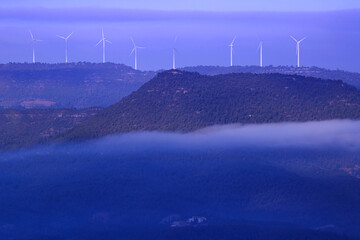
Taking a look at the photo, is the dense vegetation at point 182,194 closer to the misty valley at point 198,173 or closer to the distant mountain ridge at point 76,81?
the misty valley at point 198,173

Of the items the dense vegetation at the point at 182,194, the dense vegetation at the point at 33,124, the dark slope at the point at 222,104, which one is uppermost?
the dark slope at the point at 222,104

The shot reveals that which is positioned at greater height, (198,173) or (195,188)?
(198,173)

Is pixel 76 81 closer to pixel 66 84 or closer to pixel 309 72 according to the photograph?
pixel 66 84

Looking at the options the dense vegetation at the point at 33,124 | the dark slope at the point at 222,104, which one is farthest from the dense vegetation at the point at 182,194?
the dense vegetation at the point at 33,124

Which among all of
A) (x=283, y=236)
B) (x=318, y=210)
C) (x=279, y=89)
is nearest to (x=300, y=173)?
(x=318, y=210)

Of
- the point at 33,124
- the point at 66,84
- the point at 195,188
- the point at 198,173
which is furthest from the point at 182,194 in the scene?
the point at 66,84

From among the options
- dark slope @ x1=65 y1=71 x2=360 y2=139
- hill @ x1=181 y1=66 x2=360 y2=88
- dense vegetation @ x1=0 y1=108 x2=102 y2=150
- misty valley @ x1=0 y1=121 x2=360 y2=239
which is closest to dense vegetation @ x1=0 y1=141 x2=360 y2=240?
misty valley @ x1=0 y1=121 x2=360 y2=239

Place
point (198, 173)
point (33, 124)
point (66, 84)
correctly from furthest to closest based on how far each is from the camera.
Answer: point (66, 84) → point (33, 124) → point (198, 173)
